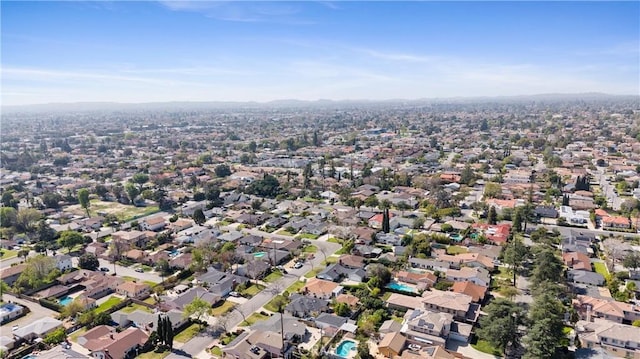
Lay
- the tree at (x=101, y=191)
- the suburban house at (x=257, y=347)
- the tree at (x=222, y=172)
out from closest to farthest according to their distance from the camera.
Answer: the suburban house at (x=257, y=347)
the tree at (x=101, y=191)
the tree at (x=222, y=172)

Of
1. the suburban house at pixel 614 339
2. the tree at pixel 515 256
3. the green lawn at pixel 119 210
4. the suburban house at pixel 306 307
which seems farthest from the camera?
the green lawn at pixel 119 210

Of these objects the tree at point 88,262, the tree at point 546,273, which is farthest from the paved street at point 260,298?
the tree at point 546,273

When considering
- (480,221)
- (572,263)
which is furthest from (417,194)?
(572,263)

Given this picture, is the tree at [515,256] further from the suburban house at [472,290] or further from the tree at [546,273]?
the suburban house at [472,290]

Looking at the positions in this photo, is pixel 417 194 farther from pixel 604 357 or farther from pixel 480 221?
pixel 604 357

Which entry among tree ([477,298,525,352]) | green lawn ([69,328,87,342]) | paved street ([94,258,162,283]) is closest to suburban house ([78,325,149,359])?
green lawn ([69,328,87,342])

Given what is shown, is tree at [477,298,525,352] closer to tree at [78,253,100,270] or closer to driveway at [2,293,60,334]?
driveway at [2,293,60,334]

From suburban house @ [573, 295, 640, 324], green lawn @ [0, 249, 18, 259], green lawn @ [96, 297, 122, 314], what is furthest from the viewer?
green lawn @ [0, 249, 18, 259]
